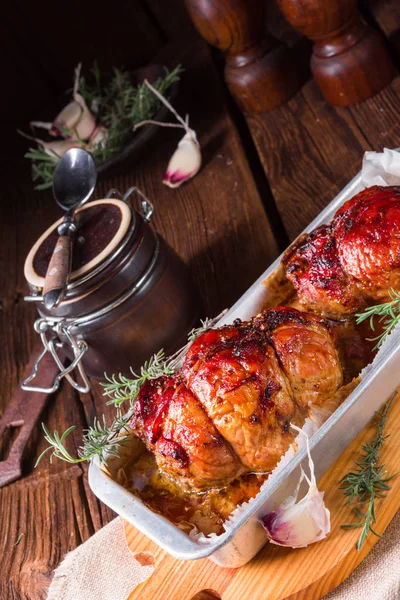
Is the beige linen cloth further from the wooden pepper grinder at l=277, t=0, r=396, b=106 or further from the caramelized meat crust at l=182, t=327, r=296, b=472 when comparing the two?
the wooden pepper grinder at l=277, t=0, r=396, b=106

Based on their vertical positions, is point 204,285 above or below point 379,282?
below

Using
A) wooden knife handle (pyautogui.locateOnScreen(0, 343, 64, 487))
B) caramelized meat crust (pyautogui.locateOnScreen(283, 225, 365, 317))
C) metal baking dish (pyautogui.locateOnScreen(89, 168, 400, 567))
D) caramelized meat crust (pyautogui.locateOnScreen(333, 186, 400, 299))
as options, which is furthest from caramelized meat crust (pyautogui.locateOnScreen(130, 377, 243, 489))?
wooden knife handle (pyautogui.locateOnScreen(0, 343, 64, 487))

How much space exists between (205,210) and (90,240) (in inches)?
38.5

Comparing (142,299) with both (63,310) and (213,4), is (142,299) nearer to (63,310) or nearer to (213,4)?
(63,310)

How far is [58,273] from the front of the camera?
225 centimetres

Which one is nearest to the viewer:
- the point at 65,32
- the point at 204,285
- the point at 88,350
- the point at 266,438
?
the point at 266,438

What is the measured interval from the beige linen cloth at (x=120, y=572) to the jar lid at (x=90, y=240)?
806 millimetres

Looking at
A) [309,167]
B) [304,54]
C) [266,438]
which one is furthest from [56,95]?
[266,438]

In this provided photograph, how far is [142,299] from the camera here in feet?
7.97

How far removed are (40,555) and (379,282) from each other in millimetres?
1364

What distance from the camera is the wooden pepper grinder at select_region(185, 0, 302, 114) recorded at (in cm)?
315

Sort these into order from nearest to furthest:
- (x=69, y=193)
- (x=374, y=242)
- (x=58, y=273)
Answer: (x=374, y=242) < (x=58, y=273) < (x=69, y=193)

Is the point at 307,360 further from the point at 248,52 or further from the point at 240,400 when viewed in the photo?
the point at 248,52

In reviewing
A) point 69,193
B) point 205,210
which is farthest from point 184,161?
point 69,193
